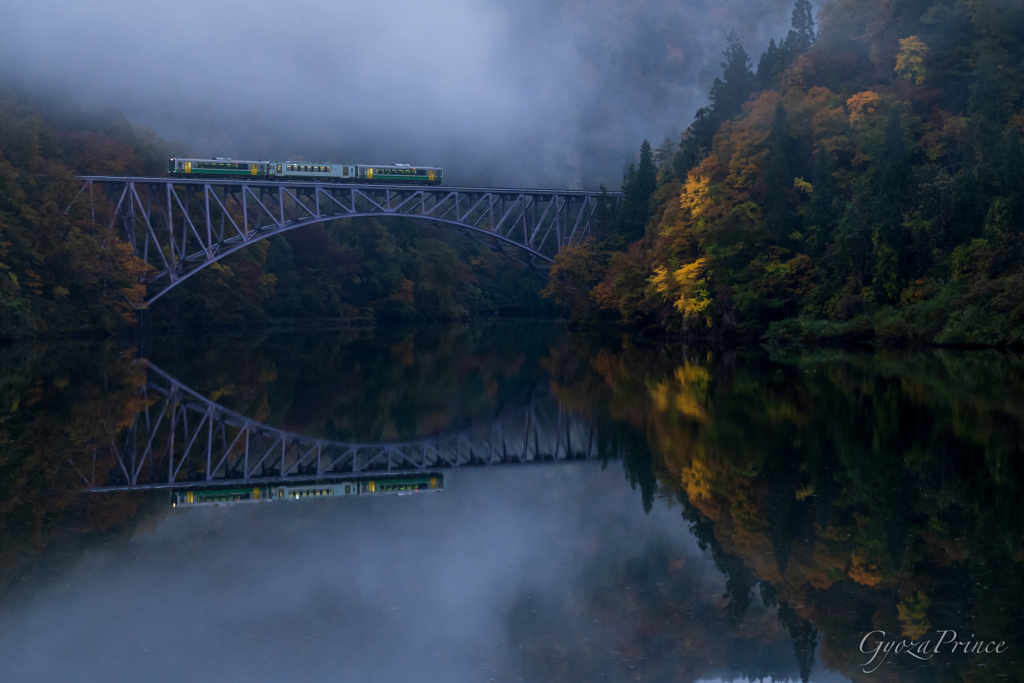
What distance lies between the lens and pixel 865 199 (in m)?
43.2

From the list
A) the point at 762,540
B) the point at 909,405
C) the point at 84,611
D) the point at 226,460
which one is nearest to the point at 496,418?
the point at 226,460

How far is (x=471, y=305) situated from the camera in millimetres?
106375

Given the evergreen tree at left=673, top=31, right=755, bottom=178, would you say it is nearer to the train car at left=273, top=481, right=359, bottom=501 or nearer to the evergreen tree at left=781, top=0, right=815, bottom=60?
the evergreen tree at left=781, top=0, right=815, bottom=60

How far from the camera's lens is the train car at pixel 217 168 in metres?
61.7

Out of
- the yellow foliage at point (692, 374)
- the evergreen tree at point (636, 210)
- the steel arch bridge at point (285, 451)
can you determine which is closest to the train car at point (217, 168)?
the evergreen tree at point (636, 210)

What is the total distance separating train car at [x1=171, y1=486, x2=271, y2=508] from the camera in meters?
11.8

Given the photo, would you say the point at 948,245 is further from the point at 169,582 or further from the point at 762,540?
the point at 169,582

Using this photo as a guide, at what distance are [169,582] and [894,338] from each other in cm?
3759

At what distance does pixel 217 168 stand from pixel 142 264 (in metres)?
8.52

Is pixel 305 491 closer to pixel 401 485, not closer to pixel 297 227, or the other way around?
pixel 401 485

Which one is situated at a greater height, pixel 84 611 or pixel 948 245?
pixel 948 245

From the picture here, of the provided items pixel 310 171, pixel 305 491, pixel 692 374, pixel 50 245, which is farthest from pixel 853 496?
pixel 310 171

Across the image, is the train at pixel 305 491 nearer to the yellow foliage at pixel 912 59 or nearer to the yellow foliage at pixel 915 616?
the yellow foliage at pixel 915 616

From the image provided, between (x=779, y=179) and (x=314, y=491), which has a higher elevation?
(x=779, y=179)
